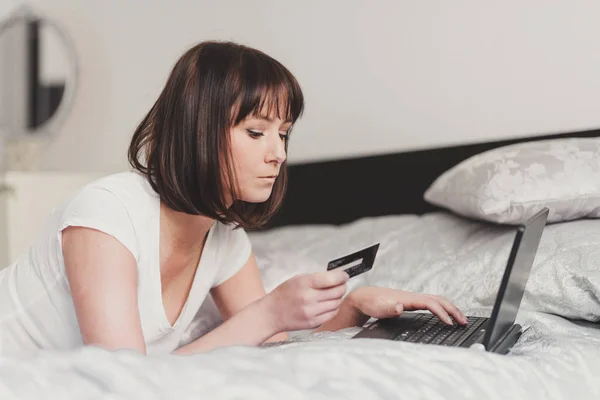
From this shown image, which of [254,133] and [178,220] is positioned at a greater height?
[254,133]

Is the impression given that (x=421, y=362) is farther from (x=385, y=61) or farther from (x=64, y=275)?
(x=385, y=61)

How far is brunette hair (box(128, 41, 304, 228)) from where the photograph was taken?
3.82ft

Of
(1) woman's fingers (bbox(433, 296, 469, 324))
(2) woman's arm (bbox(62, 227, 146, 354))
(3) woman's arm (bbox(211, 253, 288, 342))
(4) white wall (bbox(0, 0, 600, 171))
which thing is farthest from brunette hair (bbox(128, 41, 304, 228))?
(4) white wall (bbox(0, 0, 600, 171))

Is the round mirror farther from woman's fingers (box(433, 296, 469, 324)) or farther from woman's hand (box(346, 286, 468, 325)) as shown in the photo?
woman's fingers (box(433, 296, 469, 324))

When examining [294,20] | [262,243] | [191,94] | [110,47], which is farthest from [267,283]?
[110,47]

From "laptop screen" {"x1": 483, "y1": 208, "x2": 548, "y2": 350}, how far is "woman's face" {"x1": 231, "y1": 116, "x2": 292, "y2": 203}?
393 millimetres

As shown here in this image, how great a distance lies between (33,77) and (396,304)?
2413 millimetres

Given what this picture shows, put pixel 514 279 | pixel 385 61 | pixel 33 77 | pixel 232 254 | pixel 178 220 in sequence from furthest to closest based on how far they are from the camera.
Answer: pixel 33 77 < pixel 385 61 < pixel 232 254 < pixel 178 220 < pixel 514 279

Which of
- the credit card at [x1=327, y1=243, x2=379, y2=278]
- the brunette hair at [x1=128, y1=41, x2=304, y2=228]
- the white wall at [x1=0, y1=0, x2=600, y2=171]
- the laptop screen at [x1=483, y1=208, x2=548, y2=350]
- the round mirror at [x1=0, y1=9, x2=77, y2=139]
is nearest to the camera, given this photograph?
the laptop screen at [x1=483, y1=208, x2=548, y2=350]

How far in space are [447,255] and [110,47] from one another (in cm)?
200

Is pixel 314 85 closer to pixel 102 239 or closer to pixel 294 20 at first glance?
pixel 294 20

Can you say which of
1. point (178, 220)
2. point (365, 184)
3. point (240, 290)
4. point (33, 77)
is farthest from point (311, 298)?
point (33, 77)

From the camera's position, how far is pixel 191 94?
1169 millimetres

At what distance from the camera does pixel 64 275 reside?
1192 millimetres
